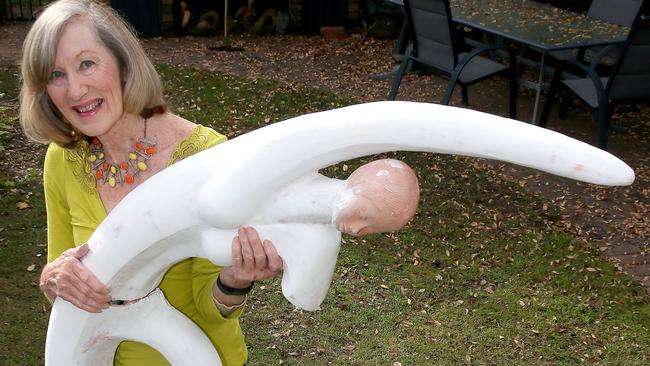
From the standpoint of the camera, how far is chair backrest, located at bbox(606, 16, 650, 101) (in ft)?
15.9

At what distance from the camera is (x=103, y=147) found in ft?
5.80

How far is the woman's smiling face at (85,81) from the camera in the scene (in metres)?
1.56

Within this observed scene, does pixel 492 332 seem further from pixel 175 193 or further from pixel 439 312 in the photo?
pixel 175 193

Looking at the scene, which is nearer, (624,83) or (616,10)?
(624,83)

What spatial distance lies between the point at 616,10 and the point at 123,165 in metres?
5.43

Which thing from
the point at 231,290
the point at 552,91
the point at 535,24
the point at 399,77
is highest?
the point at 231,290

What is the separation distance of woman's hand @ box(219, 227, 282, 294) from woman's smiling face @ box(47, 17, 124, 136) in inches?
16.5

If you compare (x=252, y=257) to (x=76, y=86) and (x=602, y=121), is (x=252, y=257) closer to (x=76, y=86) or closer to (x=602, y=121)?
(x=76, y=86)

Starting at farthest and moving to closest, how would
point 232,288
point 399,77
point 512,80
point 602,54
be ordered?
point 399,77, point 512,80, point 602,54, point 232,288

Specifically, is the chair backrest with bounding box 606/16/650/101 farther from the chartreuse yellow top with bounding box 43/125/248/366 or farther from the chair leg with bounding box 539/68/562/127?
the chartreuse yellow top with bounding box 43/125/248/366

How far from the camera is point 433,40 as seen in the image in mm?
5621

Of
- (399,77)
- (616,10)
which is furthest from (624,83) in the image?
(399,77)

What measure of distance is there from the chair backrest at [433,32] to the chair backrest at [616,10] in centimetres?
160

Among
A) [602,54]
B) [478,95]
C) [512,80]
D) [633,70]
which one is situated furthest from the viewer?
[478,95]
